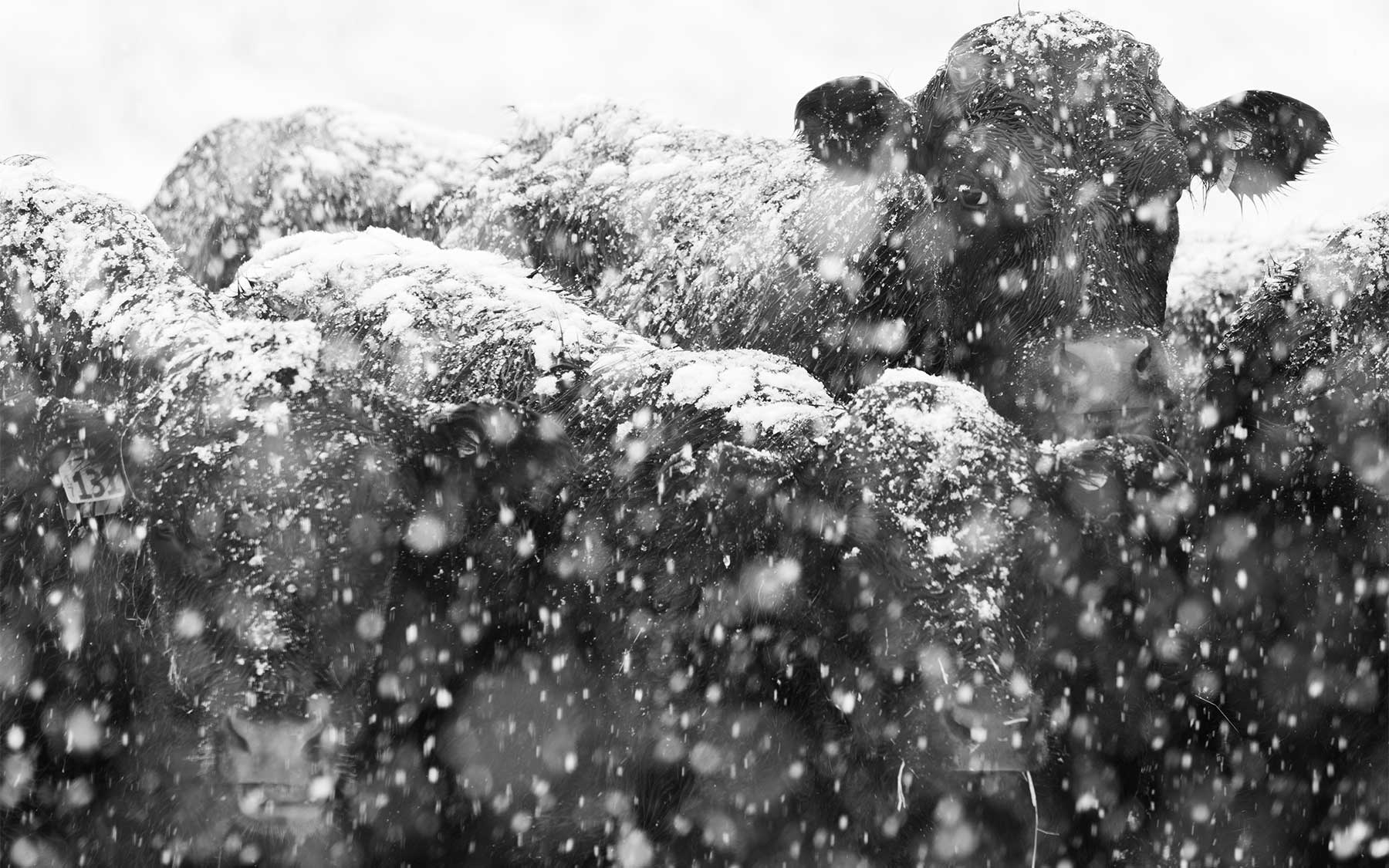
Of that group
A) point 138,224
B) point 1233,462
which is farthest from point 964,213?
point 138,224

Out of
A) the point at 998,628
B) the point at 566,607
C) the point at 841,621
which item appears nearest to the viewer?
the point at 998,628

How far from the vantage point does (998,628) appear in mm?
4613

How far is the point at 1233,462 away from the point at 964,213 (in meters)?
1.36

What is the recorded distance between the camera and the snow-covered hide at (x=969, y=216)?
6125 mm

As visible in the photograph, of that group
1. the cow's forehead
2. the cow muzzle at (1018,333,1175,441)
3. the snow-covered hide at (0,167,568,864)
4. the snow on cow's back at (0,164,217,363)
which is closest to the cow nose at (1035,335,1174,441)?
the cow muzzle at (1018,333,1175,441)

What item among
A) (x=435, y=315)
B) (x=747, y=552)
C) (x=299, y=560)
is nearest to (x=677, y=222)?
(x=435, y=315)

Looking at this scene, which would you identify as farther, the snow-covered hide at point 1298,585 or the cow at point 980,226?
the cow at point 980,226

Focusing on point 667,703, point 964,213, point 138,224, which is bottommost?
point 667,703

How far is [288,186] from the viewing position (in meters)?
9.84

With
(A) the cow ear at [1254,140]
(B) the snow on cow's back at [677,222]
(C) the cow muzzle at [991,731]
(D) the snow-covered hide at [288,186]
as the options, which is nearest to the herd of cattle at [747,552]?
(C) the cow muzzle at [991,731]

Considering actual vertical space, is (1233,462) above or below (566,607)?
above

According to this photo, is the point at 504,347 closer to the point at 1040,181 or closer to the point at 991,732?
the point at 1040,181

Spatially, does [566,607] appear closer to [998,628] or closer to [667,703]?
[667,703]

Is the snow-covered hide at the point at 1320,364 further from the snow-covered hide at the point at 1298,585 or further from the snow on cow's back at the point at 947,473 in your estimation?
the snow on cow's back at the point at 947,473
